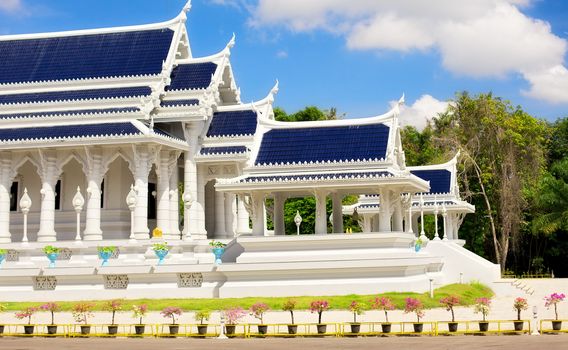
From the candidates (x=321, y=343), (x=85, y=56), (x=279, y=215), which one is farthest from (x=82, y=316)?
(x=85, y=56)

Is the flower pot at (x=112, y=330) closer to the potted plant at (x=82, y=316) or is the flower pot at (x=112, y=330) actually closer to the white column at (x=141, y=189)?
the potted plant at (x=82, y=316)

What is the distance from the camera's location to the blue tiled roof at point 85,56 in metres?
43.3

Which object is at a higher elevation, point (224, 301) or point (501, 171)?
point (501, 171)

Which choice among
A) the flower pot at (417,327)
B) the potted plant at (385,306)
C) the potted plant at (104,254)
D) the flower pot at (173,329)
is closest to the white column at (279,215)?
the potted plant at (385,306)

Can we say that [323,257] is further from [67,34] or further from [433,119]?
[433,119]

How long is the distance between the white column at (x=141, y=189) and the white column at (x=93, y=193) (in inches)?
75.6

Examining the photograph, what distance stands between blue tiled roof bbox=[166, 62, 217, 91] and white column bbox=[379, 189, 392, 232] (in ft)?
46.5

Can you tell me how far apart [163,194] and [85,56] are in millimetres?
10041

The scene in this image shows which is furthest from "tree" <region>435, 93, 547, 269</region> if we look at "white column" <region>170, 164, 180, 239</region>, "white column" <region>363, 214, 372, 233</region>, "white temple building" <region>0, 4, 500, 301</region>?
"white column" <region>170, 164, 180, 239</region>

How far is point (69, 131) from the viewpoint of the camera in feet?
129

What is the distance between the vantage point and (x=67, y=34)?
4669 cm

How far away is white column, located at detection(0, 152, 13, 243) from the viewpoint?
3997 cm

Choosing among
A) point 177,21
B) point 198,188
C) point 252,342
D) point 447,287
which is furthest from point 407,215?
point 252,342

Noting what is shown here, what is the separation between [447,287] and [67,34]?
87.2 ft
